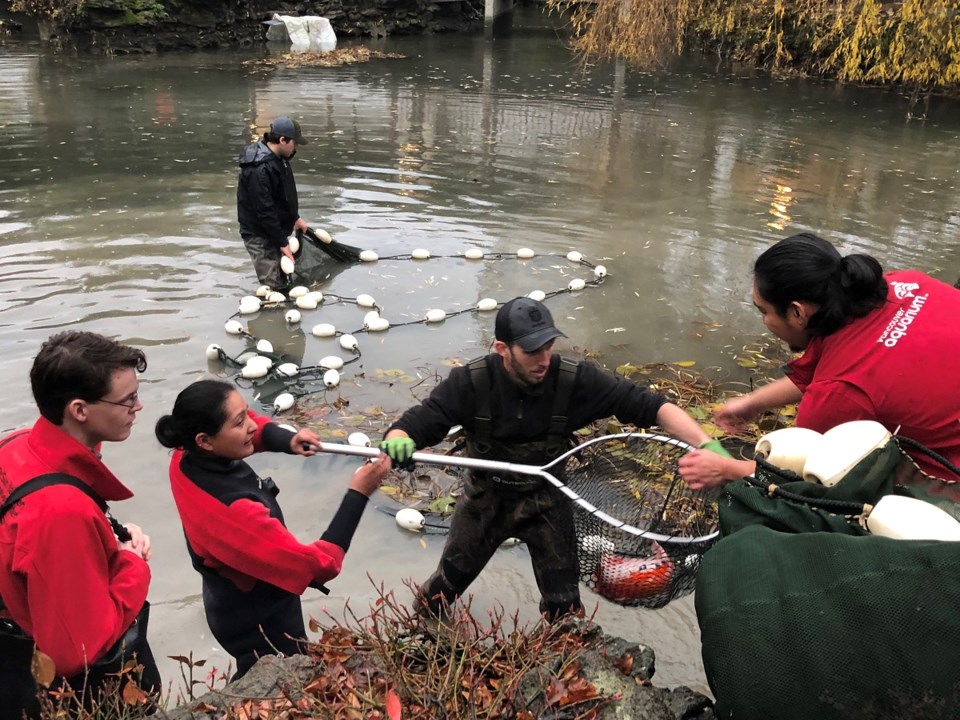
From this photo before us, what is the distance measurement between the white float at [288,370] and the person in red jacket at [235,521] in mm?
3420

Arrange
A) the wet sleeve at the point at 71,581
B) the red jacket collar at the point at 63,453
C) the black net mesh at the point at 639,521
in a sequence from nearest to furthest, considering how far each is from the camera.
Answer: the wet sleeve at the point at 71,581 < the red jacket collar at the point at 63,453 < the black net mesh at the point at 639,521

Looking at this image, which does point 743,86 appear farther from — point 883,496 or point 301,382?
point 883,496

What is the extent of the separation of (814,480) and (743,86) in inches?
858

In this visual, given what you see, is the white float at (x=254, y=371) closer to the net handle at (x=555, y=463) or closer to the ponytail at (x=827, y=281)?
the net handle at (x=555, y=463)

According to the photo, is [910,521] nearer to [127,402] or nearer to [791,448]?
[791,448]

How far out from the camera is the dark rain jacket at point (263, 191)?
731cm

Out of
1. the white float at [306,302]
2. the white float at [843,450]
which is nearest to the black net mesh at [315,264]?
the white float at [306,302]

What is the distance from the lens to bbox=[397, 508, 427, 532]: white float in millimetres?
4656

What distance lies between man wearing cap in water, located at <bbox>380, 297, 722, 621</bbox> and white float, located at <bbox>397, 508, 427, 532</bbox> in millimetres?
1273

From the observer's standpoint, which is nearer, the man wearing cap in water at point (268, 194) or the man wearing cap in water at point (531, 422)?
the man wearing cap in water at point (531, 422)

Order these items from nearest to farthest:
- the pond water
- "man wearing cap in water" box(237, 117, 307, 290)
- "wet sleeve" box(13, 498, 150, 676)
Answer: "wet sleeve" box(13, 498, 150, 676) < the pond water < "man wearing cap in water" box(237, 117, 307, 290)

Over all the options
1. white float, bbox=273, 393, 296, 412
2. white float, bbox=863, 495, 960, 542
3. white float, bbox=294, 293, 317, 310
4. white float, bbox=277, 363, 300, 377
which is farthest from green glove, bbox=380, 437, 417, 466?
white float, bbox=294, 293, 317, 310

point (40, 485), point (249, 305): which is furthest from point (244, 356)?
point (40, 485)

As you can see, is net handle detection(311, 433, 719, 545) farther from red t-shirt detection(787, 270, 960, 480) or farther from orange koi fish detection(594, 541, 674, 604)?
red t-shirt detection(787, 270, 960, 480)
